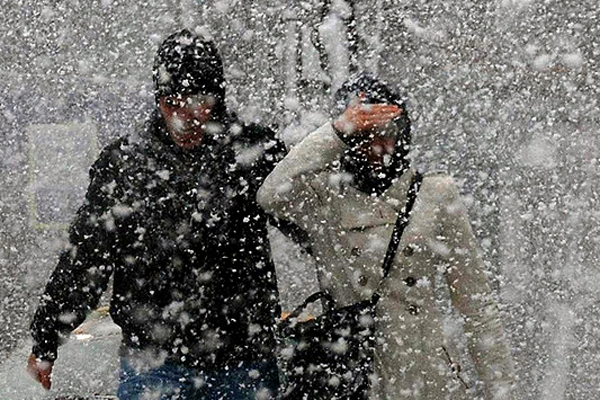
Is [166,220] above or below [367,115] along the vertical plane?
below

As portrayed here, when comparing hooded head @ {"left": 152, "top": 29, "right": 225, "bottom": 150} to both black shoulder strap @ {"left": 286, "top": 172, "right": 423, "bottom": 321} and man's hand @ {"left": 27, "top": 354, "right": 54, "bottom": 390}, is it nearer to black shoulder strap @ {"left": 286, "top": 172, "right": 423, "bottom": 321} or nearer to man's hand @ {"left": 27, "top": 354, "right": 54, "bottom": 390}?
black shoulder strap @ {"left": 286, "top": 172, "right": 423, "bottom": 321}

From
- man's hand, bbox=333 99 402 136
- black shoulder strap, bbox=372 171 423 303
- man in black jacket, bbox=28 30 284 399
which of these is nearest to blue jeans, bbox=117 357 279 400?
man in black jacket, bbox=28 30 284 399

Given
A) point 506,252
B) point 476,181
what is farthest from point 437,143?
point 506,252

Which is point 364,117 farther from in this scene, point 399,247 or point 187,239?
point 187,239

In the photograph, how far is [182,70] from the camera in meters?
2.12

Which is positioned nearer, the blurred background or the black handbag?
the black handbag

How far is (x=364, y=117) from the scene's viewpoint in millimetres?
2125

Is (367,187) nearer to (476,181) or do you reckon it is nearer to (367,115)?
(367,115)

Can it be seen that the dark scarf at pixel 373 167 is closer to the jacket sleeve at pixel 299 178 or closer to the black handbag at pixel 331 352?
the jacket sleeve at pixel 299 178

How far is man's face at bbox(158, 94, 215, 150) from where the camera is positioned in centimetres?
212

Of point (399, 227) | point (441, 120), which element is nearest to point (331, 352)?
point (399, 227)

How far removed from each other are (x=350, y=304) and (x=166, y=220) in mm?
457

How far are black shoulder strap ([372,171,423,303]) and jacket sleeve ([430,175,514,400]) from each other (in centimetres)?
4

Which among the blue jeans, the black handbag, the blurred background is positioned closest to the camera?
the black handbag
